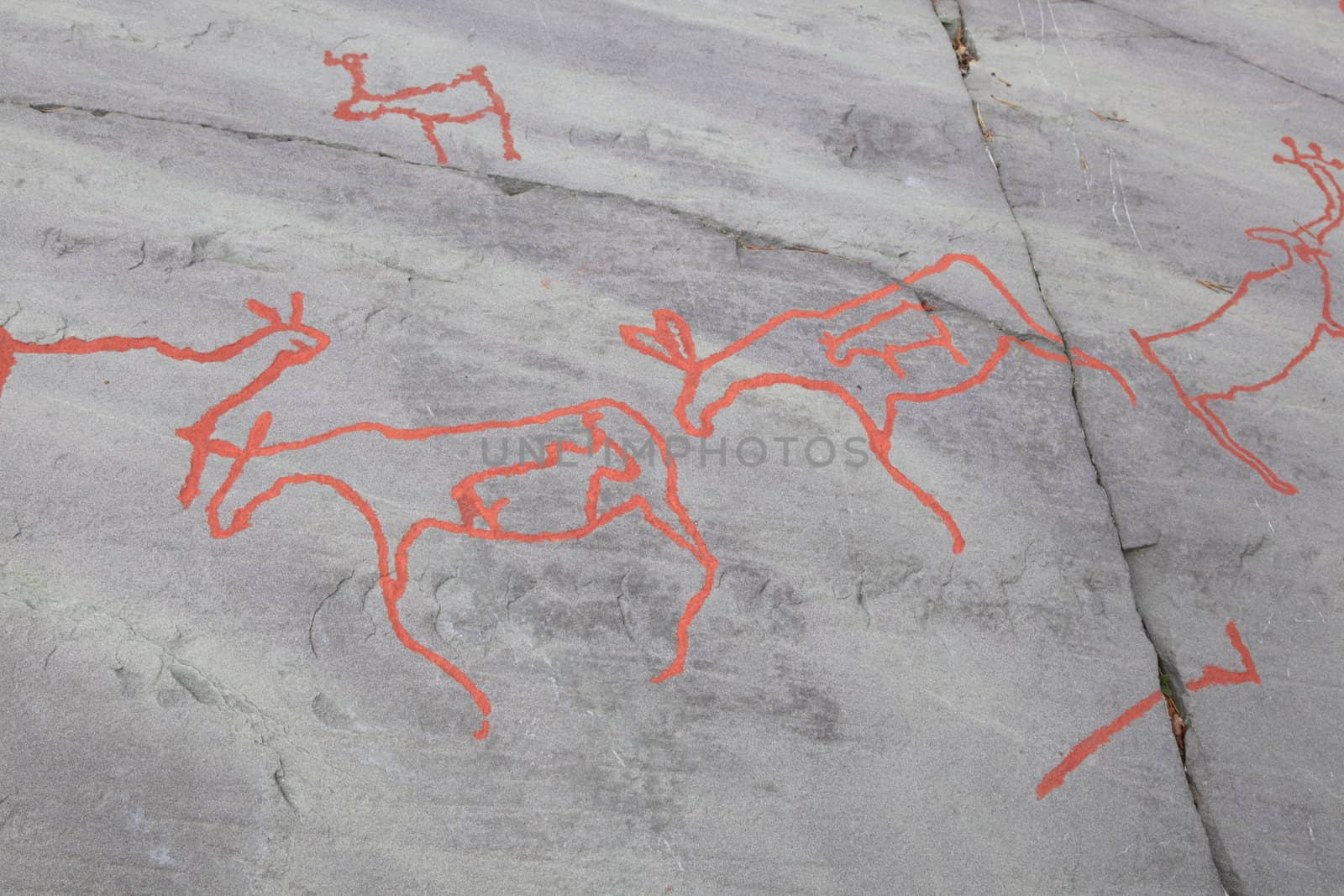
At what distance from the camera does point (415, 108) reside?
3.66 m

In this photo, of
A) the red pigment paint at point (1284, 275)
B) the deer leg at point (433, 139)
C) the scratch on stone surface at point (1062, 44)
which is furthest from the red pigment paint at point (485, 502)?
the scratch on stone surface at point (1062, 44)

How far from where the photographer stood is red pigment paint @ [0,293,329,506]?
8.79 feet

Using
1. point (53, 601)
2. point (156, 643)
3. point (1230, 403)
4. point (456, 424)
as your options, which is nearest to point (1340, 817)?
point (1230, 403)

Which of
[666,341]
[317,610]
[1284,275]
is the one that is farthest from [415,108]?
[1284,275]

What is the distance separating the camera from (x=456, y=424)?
2811 millimetres

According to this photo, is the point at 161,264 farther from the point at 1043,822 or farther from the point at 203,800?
the point at 1043,822

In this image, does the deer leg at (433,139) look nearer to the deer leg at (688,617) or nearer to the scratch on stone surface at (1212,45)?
the deer leg at (688,617)

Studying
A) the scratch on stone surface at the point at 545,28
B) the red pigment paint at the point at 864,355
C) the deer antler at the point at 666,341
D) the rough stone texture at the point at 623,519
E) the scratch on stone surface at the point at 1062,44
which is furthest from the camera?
the scratch on stone surface at the point at 1062,44

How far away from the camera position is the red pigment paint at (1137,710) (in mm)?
2410

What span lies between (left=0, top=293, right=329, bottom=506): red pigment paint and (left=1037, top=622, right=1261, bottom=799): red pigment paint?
2317mm

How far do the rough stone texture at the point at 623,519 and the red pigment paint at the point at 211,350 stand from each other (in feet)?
0.12

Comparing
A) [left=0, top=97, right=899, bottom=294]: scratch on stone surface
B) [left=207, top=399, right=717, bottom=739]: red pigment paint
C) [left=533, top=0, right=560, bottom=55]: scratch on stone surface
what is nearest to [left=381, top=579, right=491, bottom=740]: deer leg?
[left=207, top=399, right=717, bottom=739]: red pigment paint

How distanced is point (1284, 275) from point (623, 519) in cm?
276

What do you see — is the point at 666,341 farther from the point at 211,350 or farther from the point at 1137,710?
the point at 1137,710
